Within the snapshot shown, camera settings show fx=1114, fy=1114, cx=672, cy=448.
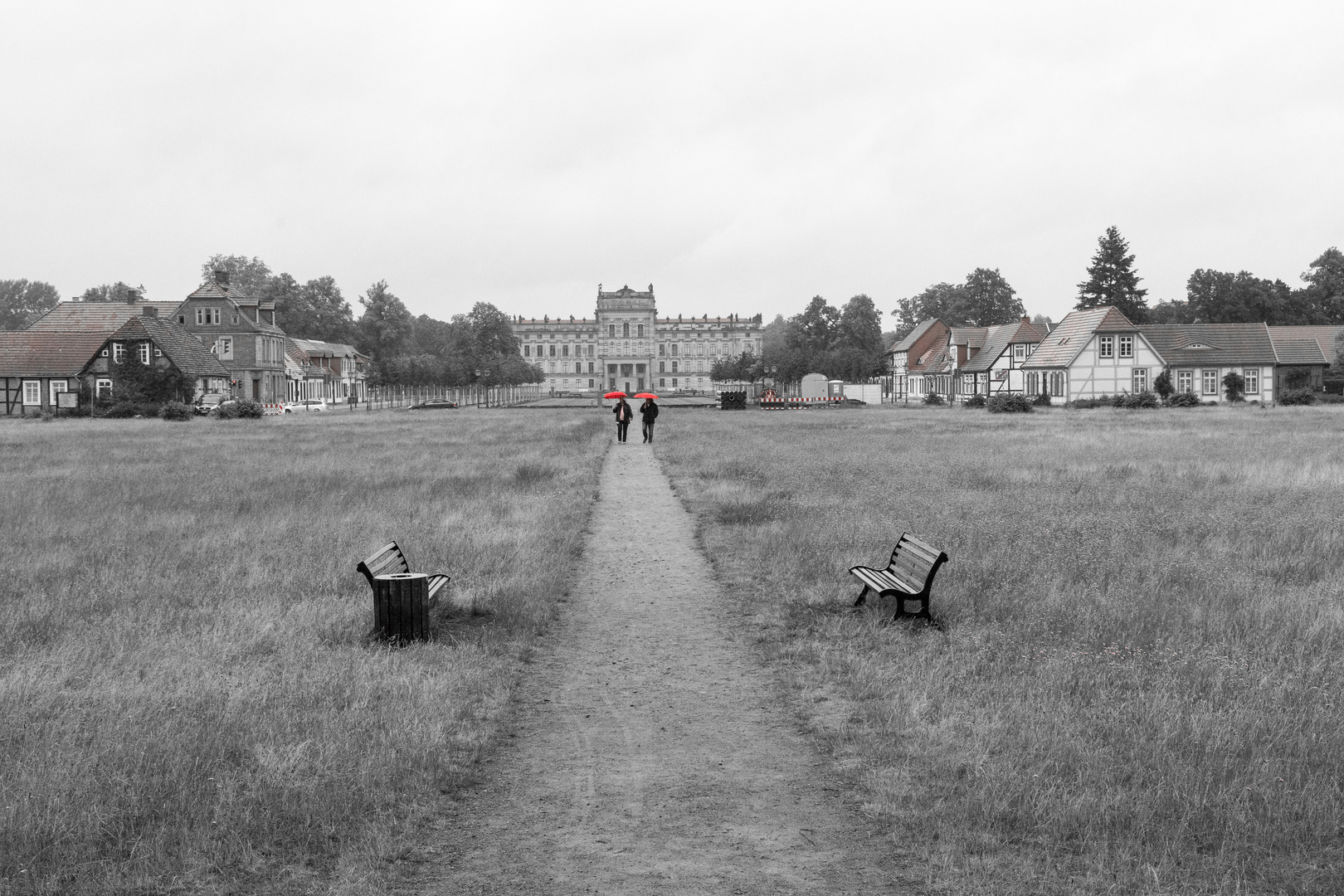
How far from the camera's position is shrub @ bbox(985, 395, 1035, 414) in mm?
61562

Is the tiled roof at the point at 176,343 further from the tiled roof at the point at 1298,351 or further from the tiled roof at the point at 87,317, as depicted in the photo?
the tiled roof at the point at 1298,351

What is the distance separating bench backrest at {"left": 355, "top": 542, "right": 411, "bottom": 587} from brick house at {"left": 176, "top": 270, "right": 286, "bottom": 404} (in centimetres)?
6672

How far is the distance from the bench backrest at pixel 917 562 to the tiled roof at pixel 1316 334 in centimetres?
7236

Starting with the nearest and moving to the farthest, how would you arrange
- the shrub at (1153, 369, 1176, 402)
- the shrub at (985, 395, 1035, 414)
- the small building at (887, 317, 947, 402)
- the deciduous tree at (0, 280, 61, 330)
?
the shrub at (985, 395, 1035, 414)
the shrub at (1153, 369, 1176, 402)
the small building at (887, 317, 947, 402)
the deciduous tree at (0, 280, 61, 330)

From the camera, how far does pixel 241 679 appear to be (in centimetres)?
793

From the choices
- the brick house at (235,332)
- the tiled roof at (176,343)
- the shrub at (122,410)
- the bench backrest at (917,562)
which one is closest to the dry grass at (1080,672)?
the bench backrest at (917,562)

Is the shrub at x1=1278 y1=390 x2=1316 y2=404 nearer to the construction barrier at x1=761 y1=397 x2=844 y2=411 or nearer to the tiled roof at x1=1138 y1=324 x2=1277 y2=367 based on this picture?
the tiled roof at x1=1138 y1=324 x2=1277 y2=367

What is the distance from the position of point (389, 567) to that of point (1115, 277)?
97.0m

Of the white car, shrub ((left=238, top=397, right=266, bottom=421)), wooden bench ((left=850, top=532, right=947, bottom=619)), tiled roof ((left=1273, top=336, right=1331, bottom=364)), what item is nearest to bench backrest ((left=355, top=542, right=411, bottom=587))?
wooden bench ((left=850, top=532, right=947, bottom=619))

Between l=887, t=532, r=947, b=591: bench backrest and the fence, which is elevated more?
the fence

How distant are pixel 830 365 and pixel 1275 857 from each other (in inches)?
Answer: 3782

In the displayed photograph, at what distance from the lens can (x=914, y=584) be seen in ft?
32.5

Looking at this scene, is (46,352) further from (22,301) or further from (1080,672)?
(22,301)

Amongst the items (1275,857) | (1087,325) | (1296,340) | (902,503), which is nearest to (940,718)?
(1275,857)
